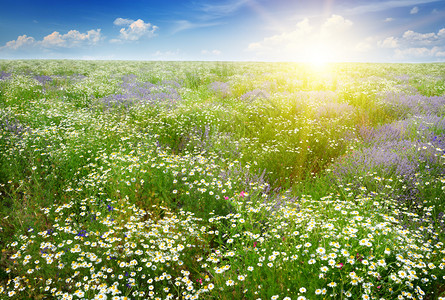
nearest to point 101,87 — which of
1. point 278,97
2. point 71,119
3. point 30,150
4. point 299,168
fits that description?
point 71,119

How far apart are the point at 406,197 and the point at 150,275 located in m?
4.14

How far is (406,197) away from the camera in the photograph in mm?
4293

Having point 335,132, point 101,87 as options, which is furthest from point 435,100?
point 101,87

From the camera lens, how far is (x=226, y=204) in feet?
Answer: 13.6

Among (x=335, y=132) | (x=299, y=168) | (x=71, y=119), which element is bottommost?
(x=299, y=168)

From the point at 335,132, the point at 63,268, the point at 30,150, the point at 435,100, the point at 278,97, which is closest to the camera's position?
the point at 63,268

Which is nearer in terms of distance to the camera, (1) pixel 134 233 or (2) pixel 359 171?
(1) pixel 134 233

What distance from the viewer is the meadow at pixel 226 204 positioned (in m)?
2.59

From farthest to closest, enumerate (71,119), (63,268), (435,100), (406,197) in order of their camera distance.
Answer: (435,100) → (71,119) → (406,197) → (63,268)

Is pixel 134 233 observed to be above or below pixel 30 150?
below

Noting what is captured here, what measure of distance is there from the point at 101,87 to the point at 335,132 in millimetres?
10270

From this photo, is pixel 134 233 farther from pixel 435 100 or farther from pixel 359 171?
pixel 435 100

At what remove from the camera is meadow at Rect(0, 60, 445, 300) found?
259 cm

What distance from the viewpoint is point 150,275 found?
2.92 m
